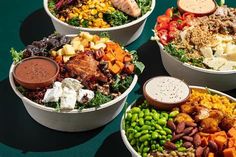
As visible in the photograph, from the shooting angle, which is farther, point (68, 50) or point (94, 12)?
point (94, 12)

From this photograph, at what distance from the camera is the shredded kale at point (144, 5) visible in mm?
4812

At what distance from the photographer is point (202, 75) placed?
4.16 meters

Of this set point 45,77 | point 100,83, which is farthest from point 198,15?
point 45,77

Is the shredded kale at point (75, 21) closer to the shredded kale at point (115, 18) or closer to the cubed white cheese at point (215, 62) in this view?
the shredded kale at point (115, 18)

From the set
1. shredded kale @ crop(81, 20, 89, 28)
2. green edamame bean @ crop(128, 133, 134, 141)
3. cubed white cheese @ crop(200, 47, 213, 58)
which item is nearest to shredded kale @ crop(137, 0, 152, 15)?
shredded kale @ crop(81, 20, 89, 28)

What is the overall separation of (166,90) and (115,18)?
1138 millimetres

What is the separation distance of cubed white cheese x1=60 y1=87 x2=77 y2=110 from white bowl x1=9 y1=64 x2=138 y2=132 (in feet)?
0.17

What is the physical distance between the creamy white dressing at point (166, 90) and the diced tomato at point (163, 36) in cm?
68

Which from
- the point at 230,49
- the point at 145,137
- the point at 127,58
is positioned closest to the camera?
the point at 145,137

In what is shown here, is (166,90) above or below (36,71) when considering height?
below

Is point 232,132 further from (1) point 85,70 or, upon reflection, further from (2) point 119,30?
(2) point 119,30

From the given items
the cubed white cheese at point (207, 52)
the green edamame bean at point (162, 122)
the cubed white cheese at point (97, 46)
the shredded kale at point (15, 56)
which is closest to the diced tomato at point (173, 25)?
the cubed white cheese at point (207, 52)

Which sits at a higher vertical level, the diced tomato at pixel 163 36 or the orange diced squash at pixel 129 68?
the orange diced squash at pixel 129 68

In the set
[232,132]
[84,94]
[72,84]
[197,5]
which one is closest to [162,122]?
[232,132]
